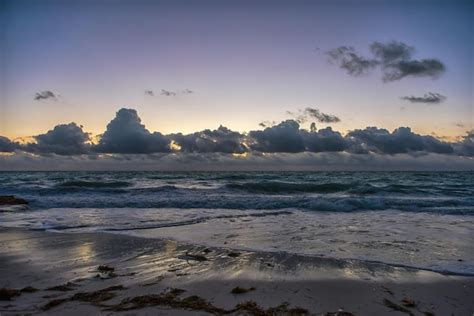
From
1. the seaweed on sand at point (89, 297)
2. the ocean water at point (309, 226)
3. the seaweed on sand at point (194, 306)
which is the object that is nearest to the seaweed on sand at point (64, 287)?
the seaweed on sand at point (89, 297)

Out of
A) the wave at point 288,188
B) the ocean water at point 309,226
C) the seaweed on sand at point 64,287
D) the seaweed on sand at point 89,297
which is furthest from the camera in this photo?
the wave at point 288,188

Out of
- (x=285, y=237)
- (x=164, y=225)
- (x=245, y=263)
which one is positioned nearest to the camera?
(x=245, y=263)

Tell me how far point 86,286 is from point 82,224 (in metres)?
8.08

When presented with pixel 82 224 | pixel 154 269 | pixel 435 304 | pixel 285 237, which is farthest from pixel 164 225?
pixel 435 304

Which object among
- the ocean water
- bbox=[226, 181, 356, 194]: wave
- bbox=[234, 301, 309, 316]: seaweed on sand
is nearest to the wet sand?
bbox=[234, 301, 309, 316]: seaweed on sand

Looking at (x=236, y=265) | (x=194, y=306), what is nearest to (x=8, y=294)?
(x=194, y=306)

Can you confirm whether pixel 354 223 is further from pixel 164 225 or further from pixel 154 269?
pixel 154 269

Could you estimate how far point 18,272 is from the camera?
262 inches

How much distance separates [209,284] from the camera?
601 centimetres

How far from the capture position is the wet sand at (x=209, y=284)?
4.97 metres

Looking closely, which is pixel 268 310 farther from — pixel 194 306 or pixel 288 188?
pixel 288 188

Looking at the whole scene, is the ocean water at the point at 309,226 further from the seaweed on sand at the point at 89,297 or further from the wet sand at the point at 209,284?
the seaweed on sand at the point at 89,297

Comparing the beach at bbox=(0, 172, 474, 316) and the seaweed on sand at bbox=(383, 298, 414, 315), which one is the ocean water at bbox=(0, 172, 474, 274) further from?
the seaweed on sand at bbox=(383, 298, 414, 315)

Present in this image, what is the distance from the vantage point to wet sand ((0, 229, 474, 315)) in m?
4.97
